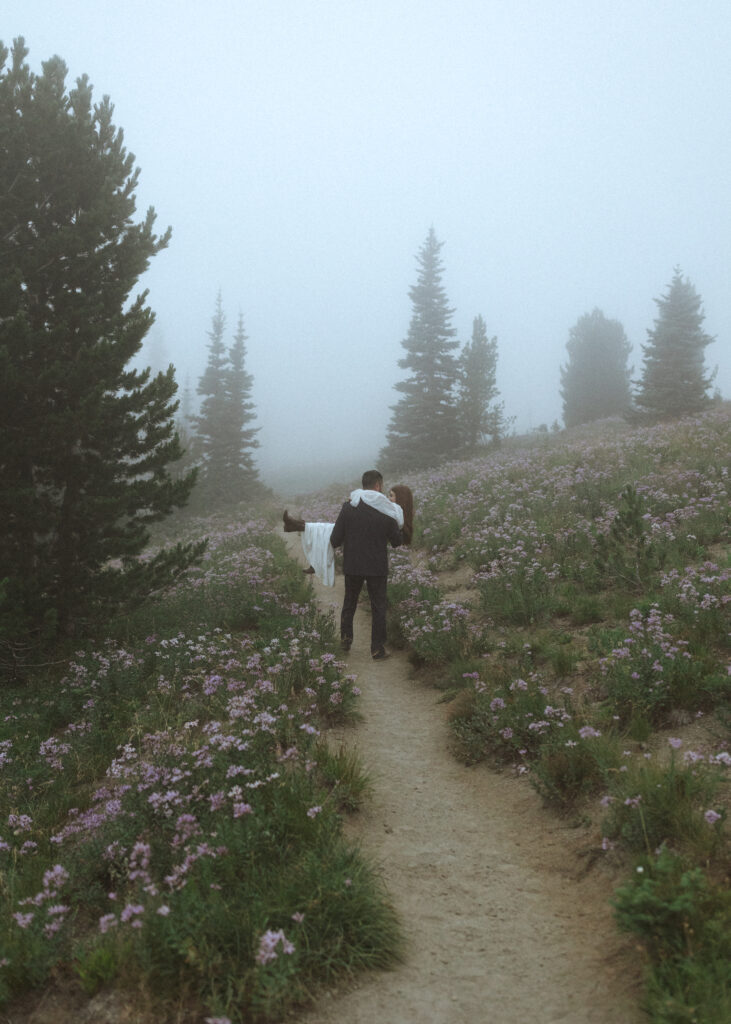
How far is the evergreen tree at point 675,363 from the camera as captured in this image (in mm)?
26703

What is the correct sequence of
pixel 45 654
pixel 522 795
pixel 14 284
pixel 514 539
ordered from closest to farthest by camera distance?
pixel 522 795, pixel 14 284, pixel 45 654, pixel 514 539

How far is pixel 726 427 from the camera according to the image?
698 inches

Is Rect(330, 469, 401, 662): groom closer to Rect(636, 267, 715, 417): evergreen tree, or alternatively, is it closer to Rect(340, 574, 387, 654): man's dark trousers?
Rect(340, 574, 387, 654): man's dark trousers

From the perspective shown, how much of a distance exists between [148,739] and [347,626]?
4.34m

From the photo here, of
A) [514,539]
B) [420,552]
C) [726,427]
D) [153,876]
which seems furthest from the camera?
[726,427]

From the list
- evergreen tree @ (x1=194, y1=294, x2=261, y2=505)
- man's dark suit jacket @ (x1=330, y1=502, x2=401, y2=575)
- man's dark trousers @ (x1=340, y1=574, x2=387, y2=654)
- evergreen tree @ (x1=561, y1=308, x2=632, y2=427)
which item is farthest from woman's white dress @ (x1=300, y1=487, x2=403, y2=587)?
evergreen tree @ (x1=561, y1=308, x2=632, y2=427)

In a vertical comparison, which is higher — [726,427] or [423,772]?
[726,427]

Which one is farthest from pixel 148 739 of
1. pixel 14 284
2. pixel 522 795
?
pixel 14 284

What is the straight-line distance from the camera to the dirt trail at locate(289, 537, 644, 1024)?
10.1 ft

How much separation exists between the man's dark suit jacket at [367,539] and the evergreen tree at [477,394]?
22801mm

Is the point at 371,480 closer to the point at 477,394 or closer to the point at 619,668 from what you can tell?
the point at 619,668

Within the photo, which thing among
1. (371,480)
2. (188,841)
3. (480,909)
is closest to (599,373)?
(371,480)

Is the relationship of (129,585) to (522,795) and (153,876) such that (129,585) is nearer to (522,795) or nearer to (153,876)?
(153,876)

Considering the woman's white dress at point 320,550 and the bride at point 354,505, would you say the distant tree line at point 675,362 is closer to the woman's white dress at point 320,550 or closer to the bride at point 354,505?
the bride at point 354,505
